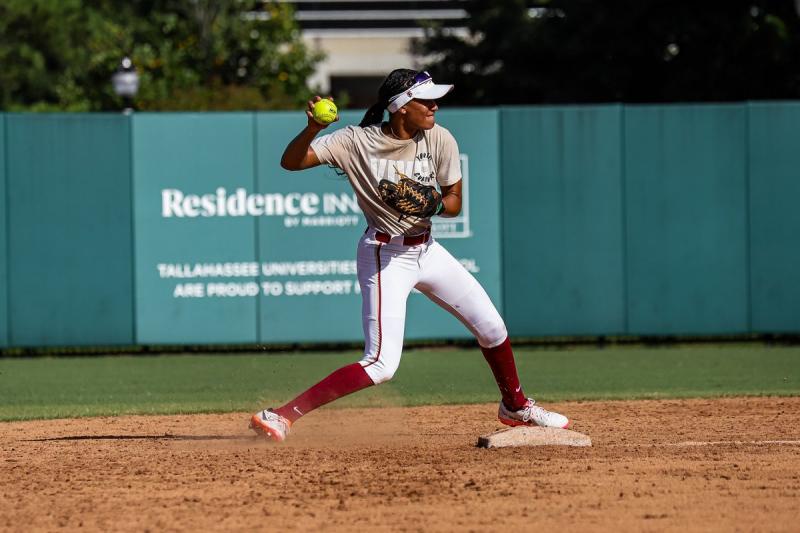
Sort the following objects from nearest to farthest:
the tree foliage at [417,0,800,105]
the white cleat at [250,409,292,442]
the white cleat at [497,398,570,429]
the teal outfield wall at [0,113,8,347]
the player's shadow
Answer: the white cleat at [250,409,292,442]
the white cleat at [497,398,570,429]
the player's shadow
the teal outfield wall at [0,113,8,347]
the tree foliage at [417,0,800,105]

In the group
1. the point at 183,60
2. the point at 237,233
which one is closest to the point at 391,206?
the point at 237,233

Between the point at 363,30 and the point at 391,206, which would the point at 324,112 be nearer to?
the point at 391,206

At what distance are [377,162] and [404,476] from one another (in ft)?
5.66

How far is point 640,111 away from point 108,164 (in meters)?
5.81

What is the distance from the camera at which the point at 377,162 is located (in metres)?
7.22

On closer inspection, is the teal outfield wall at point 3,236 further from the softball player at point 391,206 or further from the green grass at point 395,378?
the softball player at point 391,206

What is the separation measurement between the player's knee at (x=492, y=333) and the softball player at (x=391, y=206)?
0.85ft

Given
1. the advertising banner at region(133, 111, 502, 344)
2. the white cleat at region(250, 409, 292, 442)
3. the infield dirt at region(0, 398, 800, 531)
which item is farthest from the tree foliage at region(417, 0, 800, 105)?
Result: the white cleat at region(250, 409, 292, 442)

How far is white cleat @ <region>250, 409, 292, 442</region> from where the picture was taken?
24.2ft

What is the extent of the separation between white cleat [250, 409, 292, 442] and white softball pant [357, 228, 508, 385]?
0.58m

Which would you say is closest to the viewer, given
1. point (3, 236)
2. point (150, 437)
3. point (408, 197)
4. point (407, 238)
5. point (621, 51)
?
point (408, 197)

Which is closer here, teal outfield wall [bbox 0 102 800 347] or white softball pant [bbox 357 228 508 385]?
white softball pant [bbox 357 228 508 385]

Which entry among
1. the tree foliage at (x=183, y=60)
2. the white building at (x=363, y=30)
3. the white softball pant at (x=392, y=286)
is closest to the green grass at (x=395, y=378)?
the white softball pant at (x=392, y=286)

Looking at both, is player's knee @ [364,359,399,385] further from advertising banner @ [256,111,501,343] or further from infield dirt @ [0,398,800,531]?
advertising banner @ [256,111,501,343]
